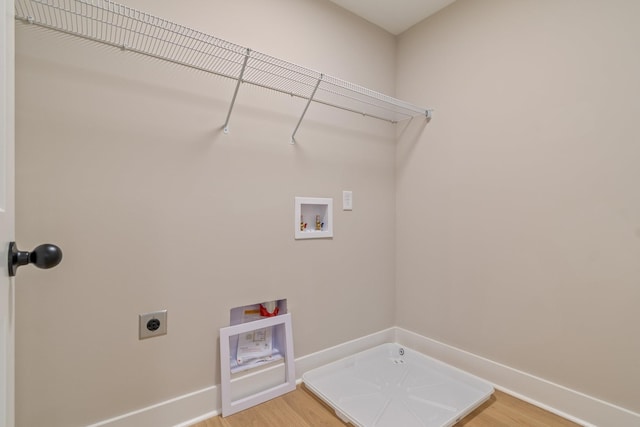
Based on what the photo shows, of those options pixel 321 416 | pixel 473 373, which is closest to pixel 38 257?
pixel 321 416

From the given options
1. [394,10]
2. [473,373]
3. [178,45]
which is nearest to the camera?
[178,45]

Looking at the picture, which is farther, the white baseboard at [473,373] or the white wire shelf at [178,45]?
the white baseboard at [473,373]

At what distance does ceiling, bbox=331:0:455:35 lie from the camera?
1.81 m

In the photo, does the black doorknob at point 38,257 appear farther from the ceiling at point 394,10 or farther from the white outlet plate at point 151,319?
the ceiling at point 394,10

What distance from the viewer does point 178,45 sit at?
1.18m

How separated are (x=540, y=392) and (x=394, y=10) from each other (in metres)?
2.24

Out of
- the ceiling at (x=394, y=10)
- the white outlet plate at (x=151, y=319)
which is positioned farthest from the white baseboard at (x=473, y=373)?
the ceiling at (x=394, y=10)

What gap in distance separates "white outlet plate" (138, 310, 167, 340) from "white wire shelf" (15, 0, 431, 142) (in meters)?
0.87

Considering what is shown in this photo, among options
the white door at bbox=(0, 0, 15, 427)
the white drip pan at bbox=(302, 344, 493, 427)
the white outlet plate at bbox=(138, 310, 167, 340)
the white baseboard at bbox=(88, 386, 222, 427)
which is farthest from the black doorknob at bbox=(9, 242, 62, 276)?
the white drip pan at bbox=(302, 344, 493, 427)

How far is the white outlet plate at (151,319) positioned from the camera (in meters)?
1.22

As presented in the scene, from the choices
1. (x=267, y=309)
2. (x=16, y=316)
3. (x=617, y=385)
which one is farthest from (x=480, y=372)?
(x=16, y=316)

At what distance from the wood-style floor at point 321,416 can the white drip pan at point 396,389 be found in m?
0.04

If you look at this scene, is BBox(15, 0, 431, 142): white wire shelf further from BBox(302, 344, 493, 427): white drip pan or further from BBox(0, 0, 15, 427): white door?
BBox(302, 344, 493, 427): white drip pan

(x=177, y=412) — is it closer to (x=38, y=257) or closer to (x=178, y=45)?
(x=38, y=257)
